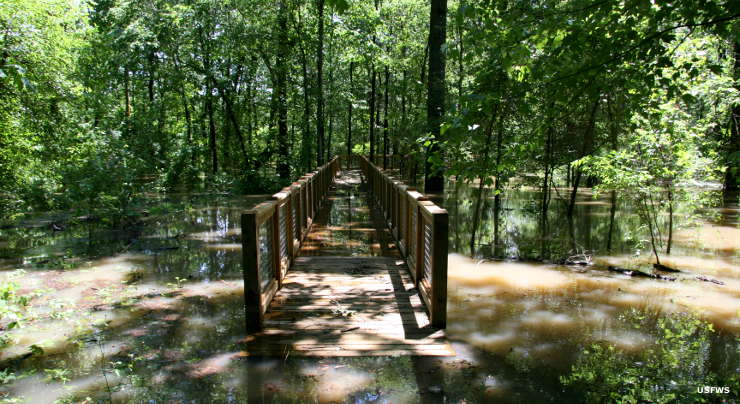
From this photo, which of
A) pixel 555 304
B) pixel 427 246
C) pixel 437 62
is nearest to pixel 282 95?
pixel 437 62

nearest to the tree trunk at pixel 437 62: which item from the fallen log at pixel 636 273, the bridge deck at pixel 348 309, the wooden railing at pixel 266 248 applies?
the bridge deck at pixel 348 309

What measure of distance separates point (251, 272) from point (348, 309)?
1265 millimetres

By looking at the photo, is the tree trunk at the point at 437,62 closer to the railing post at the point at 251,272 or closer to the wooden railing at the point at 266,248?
the wooden railing at the point at 266,248

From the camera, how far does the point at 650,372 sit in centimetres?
410

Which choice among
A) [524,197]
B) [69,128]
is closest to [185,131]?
[69,128]

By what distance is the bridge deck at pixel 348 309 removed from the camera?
4379 millimetres

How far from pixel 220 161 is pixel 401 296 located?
73.3 feet

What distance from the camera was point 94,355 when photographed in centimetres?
429

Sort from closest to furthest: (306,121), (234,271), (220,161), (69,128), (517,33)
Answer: (517,33)
(234,271)
(69,128)
(306,121)
(220,161)

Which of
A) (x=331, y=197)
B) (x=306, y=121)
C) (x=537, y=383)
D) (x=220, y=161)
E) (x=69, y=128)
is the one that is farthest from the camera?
(x=220, y=161)

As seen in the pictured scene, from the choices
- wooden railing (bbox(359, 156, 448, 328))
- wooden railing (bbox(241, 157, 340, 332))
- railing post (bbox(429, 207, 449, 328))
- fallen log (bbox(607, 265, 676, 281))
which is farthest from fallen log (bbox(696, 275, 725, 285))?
wooden railing (bbox(241, 157, 340, 332))

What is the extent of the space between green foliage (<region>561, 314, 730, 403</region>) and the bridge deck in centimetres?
112

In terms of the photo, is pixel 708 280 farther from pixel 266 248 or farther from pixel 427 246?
pixel 266 248

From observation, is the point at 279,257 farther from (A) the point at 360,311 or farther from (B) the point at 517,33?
(B) the point at 517,33
